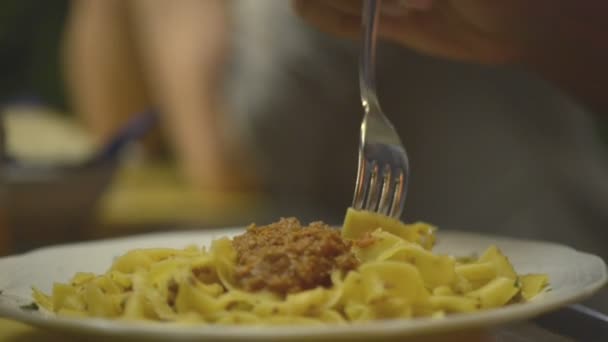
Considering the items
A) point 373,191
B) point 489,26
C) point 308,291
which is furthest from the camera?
point 489,26

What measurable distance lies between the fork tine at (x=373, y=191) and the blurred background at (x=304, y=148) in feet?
2.60

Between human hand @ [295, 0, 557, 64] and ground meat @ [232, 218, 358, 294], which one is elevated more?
human hand @ [295, 0, 557, 64]

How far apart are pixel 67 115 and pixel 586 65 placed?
3.65 meters

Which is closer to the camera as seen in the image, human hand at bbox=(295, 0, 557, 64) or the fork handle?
the fork handle

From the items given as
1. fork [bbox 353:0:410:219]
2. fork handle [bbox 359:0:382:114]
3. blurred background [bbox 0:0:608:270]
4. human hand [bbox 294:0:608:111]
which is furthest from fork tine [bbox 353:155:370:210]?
blurred background [bbox 0:0:608:270]

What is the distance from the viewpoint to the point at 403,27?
1.24 m

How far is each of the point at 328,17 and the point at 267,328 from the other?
28.8 inches

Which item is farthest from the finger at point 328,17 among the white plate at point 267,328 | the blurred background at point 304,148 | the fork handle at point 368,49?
the blurred background at point 304,148

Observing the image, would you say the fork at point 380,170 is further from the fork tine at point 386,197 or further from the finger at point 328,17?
the finger at point 328,17

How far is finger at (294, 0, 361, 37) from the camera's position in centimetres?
120

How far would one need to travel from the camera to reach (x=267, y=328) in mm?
561

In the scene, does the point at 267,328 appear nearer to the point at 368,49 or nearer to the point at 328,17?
the point at 368,49

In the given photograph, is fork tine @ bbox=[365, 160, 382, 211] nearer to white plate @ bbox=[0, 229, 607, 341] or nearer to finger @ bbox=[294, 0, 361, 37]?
white plate @ bbox=[0, 229, 607, 341]

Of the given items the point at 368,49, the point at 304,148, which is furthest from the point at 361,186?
the point at 304,148
